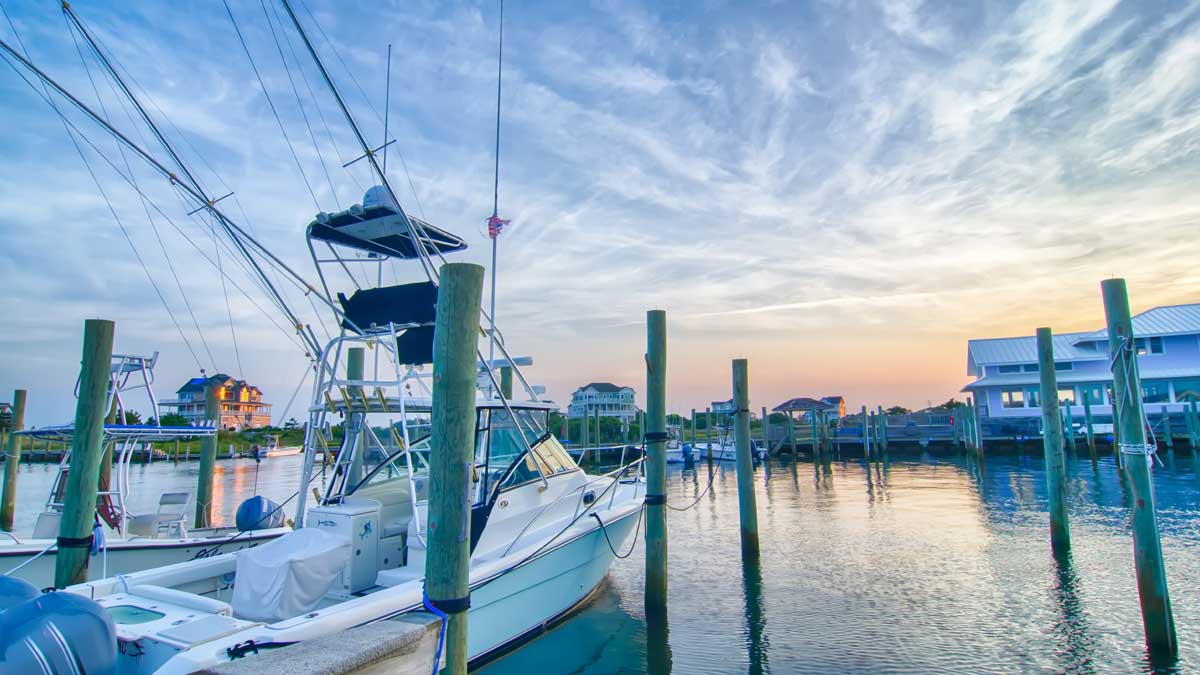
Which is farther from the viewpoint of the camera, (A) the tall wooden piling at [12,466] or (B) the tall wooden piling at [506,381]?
(A) the tall wooden piling at [12,466]

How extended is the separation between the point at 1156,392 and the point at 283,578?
46894 mm

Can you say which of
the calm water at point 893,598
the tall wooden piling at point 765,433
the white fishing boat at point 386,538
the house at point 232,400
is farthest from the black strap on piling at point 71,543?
the house at point 232,400

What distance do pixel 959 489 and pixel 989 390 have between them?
23.5 m

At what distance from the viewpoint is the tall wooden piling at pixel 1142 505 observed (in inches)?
266

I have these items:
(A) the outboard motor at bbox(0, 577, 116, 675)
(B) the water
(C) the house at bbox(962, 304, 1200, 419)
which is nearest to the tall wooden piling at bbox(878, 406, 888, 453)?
(C) the house at bbox(962, 304, 1200, 419)

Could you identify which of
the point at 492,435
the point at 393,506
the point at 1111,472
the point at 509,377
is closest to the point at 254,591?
the point at 393,506

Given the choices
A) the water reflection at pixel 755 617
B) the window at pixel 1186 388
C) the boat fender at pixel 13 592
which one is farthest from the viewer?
the window at pixel 1186 388

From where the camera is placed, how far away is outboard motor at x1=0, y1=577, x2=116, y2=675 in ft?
12.0

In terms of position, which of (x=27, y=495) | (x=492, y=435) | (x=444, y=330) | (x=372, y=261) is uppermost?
(x=372, y=261)

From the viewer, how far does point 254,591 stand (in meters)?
5.76

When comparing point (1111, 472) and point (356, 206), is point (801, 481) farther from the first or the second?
point (356, 206)

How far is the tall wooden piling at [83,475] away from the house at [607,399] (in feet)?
221

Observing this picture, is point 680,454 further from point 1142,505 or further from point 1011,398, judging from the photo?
point 1142,505

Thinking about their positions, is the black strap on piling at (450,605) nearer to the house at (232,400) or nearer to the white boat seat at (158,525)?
the white boat seat at (158,525)
